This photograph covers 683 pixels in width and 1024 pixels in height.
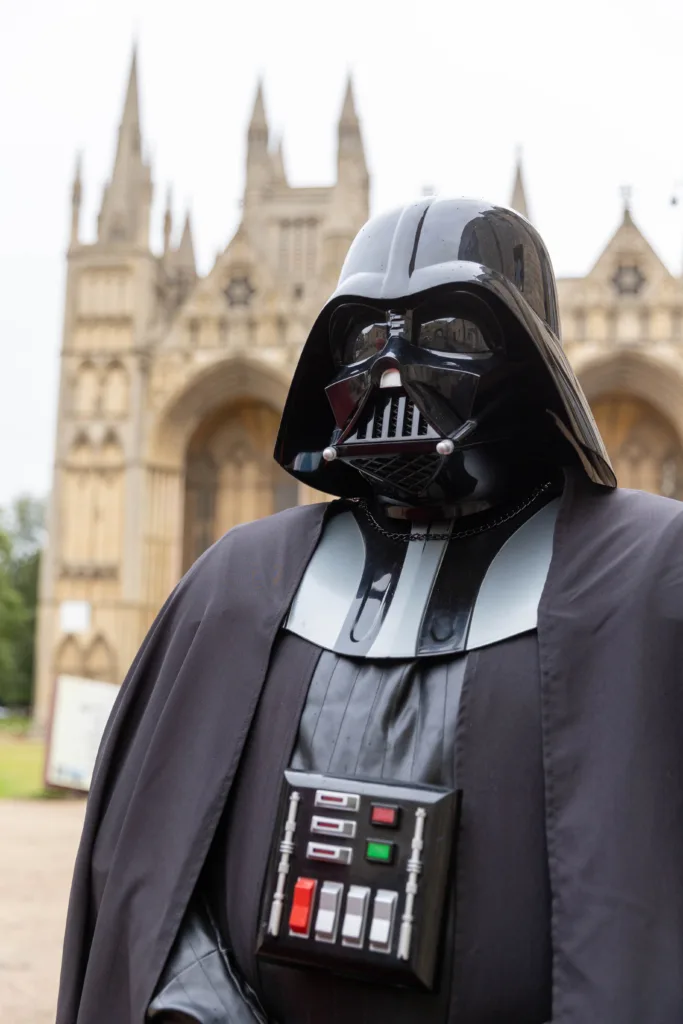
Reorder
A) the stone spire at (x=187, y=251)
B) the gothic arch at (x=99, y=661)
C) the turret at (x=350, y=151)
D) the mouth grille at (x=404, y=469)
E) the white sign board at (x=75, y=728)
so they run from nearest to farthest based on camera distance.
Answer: the mouth grille at (x=404, y=469)
the white sign board at (x=75, y=728)
the gothic arch at (x=99, y=661)
the turret at (x=350, y=151)
the stone spire at (x=187, y=251)

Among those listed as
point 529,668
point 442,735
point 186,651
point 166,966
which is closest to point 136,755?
point 186,651

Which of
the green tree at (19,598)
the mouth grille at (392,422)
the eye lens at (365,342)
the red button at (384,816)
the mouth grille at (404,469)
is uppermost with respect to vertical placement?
the eye lens at (365,342)

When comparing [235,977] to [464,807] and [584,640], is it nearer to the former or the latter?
[464,807]

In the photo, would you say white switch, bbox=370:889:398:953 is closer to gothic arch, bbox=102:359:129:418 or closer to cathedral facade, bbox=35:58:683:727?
cathedral facade, bbox=35:58:683:727

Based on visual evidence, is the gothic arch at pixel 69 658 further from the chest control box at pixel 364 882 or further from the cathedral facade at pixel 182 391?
the chest control box at pixel 364 882

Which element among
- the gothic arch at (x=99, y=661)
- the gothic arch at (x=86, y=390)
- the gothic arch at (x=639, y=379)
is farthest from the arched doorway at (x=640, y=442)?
the gothic arch at (x=99, y=661)

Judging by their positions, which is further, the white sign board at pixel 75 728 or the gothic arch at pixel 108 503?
the gothic arch at pixel 108 503

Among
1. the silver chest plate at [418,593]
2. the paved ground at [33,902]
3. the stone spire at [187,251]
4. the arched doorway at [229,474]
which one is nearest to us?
the silver chest plate at [418,593]

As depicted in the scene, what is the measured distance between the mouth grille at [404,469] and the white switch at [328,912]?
29.5 inches

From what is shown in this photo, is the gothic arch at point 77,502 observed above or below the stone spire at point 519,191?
below

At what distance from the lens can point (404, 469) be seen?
1.92 m

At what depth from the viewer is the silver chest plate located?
178cm

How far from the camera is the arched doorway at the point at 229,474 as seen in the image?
22.4 metres

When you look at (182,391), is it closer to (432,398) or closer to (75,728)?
(75,728)
